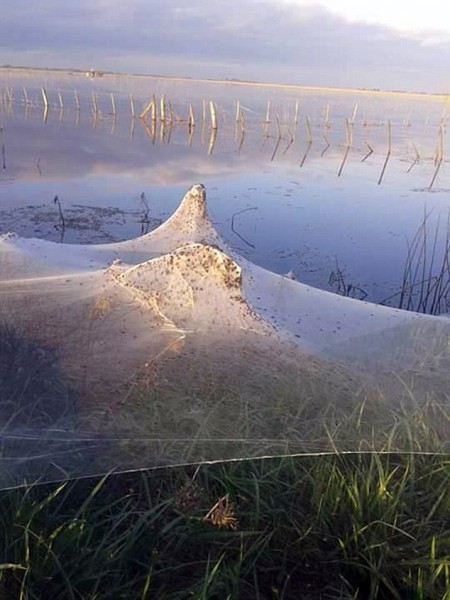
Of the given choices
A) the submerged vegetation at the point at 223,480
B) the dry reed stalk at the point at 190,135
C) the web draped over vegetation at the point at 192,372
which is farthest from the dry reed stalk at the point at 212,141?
the submerged vegetation at the point at 223,480

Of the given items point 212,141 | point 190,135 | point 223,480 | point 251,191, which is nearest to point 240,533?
point 223,480

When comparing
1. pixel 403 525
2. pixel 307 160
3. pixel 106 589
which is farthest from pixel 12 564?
pixel 307 160

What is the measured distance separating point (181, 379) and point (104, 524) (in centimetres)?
55

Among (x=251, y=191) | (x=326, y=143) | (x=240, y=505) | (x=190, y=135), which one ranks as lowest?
(x=190, y=135)

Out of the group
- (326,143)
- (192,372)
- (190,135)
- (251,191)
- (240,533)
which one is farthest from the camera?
(190,135)

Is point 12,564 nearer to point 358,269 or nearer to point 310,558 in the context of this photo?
point 310,558

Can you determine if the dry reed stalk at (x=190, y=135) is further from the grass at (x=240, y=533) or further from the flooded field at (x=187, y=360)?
the grass at (x=240, y=533)

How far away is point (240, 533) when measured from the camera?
7.23 ft

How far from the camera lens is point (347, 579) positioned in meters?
2.23

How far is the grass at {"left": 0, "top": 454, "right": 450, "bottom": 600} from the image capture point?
2039 millimetres

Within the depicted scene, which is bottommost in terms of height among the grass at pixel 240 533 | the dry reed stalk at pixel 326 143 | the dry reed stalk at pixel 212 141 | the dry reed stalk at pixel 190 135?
the dry reed stalk at pixel 190 135

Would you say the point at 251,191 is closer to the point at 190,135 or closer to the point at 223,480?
the point at 223,480

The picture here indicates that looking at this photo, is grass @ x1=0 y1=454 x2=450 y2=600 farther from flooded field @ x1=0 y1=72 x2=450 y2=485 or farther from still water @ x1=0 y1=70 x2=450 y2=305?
still water @ x1=0 y1=70 x2=450 y2=305

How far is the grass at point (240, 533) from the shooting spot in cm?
204
